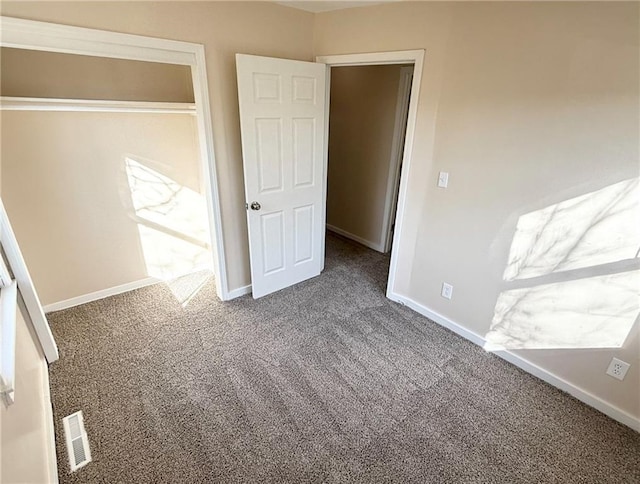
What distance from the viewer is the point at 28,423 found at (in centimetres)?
139

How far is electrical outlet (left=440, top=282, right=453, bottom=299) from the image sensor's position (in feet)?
8.40

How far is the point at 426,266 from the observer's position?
8.79ft

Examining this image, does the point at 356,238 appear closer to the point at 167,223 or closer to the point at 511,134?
the point at 167,223

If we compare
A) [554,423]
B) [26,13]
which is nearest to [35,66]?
[26,13]

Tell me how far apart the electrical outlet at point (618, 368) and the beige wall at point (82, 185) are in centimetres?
344

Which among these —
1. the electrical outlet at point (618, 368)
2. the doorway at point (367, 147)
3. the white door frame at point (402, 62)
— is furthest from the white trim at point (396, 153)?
the electrical outlet at point (618, 368)

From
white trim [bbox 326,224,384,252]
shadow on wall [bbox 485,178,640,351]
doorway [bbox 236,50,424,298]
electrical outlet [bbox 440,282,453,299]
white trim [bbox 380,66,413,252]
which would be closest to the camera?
shadow on wall [bbox 485,178,640,351]

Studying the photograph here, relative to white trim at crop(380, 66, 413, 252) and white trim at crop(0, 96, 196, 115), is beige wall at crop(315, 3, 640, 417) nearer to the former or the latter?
white trim at crop(380, 66, 413, 252)

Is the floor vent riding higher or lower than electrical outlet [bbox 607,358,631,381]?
lower

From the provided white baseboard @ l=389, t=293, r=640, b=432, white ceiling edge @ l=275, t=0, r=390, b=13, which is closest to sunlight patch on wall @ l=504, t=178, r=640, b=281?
white baseboard @ l=389, t=293, r=640, b=432

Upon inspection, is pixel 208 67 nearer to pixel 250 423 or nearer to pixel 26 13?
pixel 26 13

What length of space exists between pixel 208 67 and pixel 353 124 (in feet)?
6.73

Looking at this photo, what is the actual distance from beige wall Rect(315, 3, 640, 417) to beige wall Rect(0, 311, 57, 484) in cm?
254

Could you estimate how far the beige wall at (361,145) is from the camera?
3.51 m
